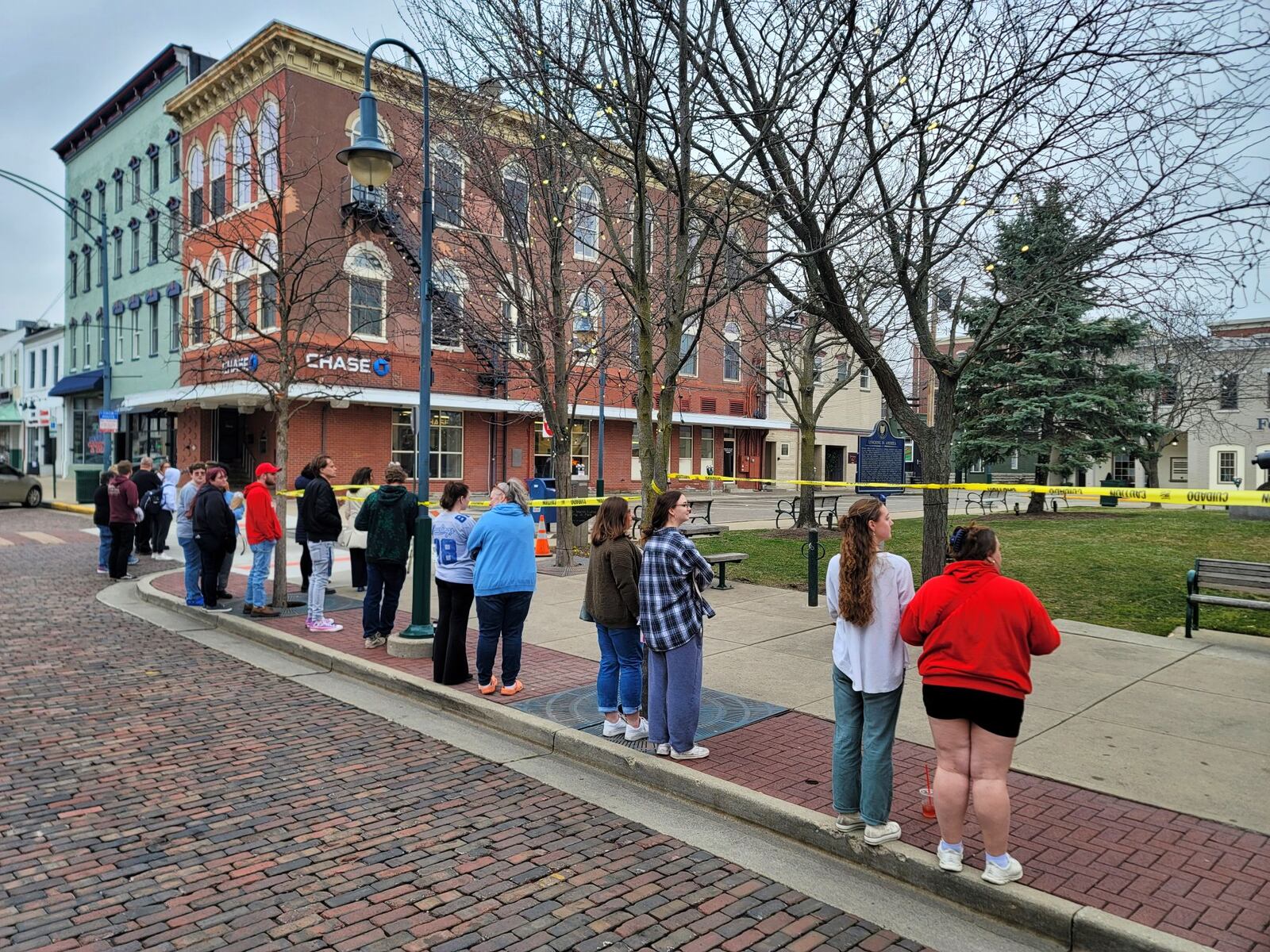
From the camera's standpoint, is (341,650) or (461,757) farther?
(341,650)

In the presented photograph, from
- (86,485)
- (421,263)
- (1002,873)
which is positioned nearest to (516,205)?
(421,263)

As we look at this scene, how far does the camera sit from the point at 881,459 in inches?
612

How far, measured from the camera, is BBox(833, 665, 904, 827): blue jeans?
4.36 m

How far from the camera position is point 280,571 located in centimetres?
1086

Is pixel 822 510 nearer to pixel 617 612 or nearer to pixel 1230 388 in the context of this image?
pixel 617 612

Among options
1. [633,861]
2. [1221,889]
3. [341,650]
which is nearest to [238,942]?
[633,861]

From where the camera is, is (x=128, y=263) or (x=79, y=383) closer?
(x=128, y=263)

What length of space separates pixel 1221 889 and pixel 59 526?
25.2m

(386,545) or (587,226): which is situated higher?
(587,226)

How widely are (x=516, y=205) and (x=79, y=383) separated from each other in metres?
37.4

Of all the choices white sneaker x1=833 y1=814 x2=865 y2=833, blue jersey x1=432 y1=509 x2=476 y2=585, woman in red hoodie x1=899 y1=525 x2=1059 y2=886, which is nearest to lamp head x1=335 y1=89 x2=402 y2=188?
blue jersey x1=432 y1=509 x2=476 y2=585

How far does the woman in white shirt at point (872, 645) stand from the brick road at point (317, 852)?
0.63m

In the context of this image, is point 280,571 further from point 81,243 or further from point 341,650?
point 81,243

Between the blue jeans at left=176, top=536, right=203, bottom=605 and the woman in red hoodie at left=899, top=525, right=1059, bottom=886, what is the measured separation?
9639 mm
